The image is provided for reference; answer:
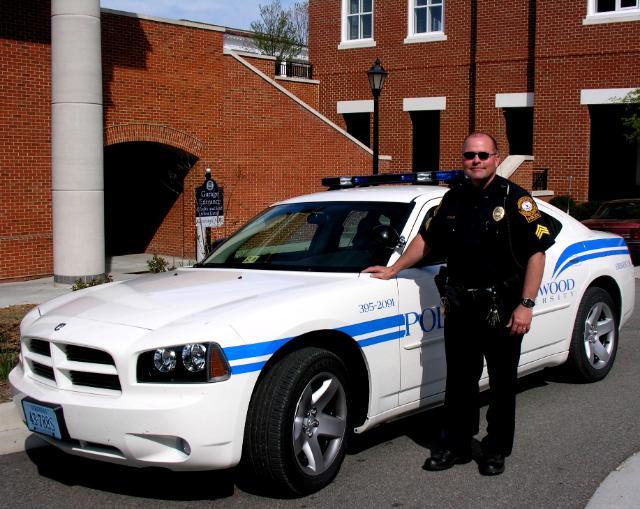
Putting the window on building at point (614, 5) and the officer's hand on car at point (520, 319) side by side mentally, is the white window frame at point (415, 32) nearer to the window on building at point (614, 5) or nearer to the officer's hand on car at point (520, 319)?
the window on building at point (614, 5)

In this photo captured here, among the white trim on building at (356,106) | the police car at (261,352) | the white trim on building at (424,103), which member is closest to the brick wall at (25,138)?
the police car at (261,352)

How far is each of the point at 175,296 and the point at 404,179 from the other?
2.24 metres

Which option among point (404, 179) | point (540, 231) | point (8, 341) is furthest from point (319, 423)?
point (8, 341)

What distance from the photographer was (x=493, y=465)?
15.5ft

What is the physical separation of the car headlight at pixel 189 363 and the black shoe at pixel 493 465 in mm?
1665

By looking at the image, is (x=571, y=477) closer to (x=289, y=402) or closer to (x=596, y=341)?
(x=289, y=402)

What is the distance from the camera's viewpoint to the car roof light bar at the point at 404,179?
5.91 metres

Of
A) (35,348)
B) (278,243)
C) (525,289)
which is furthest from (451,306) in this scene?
(35,348)

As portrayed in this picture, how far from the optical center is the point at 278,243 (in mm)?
5812

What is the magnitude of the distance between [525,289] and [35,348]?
2.70 m

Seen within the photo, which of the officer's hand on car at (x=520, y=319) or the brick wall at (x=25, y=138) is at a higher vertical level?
the brick wall at (x=25, y=138)

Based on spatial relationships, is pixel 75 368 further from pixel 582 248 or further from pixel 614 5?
pixel 614 5

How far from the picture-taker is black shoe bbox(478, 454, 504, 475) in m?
4.72

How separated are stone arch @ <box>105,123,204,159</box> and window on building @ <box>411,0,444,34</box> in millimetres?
9264
